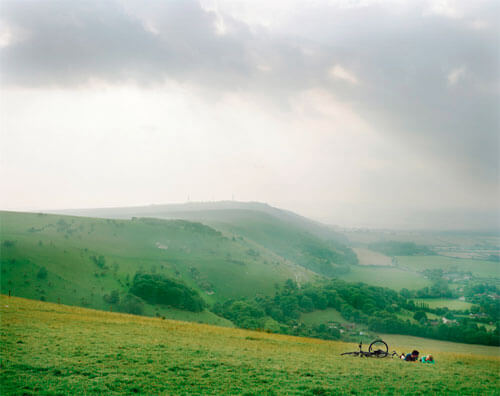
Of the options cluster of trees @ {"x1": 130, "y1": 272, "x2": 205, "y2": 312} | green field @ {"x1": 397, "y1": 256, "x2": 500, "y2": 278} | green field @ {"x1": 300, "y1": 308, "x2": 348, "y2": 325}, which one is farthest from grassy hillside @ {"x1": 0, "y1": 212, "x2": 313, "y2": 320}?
green field @ {"x1": 397, "y1": 256, "x2": 500, "y2": 278}

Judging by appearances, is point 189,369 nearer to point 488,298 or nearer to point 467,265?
point 488,298

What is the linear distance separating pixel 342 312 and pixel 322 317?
10069 millimetres

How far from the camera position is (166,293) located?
130 metres

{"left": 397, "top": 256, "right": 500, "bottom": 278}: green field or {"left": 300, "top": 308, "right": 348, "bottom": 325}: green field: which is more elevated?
{"left": 397, "top": 256, "right": 500, "bottom": 278}: green field

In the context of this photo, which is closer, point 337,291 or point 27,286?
point 27,286

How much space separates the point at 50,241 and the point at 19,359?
509 ft

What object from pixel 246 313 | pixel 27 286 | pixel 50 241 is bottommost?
pixel 246 313

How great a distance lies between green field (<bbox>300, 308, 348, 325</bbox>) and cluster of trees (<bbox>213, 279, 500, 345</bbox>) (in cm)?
259

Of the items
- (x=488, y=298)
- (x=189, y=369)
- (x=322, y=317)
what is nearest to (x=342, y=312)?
(x=322, y=317)

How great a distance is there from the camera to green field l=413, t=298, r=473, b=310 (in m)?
104

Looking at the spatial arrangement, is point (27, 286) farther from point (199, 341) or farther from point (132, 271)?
point (199, 341)

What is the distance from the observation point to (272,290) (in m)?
175

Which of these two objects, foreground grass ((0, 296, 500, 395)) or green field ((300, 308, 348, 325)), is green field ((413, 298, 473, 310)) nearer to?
green field ((300, 308, 348, 325))

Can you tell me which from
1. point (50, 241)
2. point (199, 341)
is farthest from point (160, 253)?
point (199, 341)
